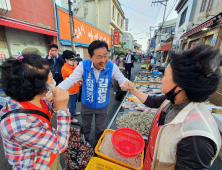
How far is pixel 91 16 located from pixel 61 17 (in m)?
12.3

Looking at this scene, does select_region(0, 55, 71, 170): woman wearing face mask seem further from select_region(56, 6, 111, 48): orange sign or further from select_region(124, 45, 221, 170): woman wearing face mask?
select_region(56, 6, 111, 48): orange sign

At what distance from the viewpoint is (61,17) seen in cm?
749

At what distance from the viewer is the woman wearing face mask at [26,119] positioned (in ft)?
2.61

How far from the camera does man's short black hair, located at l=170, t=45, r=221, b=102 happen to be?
808 mm

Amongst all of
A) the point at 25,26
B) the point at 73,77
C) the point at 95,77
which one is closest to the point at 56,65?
the point at 73,77

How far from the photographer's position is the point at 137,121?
2.59 m

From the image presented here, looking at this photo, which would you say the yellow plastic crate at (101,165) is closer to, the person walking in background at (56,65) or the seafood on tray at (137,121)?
the seafood on tray at (137,121)

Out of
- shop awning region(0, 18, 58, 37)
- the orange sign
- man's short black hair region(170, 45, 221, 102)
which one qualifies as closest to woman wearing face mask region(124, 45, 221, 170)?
man's short black hair region(170, 45, 221, 102)

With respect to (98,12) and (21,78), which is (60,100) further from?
(98,12)

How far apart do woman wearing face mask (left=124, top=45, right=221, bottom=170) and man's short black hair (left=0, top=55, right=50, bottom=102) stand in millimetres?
1314

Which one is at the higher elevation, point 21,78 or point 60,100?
point 21,78

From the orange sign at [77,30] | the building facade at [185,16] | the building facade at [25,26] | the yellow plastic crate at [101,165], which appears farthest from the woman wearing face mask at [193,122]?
the building facade at [185,16]

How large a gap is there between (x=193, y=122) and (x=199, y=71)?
0.43m

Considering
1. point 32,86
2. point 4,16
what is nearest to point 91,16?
point 4,16
